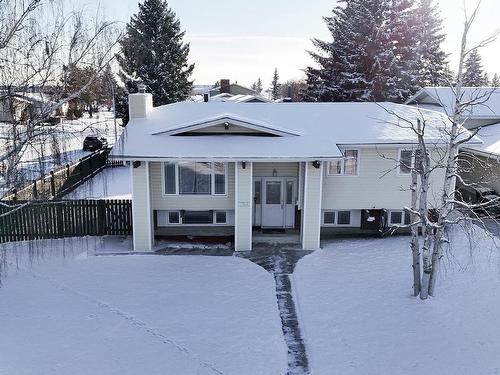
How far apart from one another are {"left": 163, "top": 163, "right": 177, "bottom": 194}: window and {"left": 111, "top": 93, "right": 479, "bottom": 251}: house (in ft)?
0.11

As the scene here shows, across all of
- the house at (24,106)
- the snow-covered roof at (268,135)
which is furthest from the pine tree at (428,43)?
the house at (24,106)

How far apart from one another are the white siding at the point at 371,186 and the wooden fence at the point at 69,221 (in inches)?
275

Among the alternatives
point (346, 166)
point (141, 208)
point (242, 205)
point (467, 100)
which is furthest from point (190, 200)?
point (467, 100)

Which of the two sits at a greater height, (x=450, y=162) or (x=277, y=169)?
(x=450, y=162)

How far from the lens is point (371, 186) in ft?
51.3

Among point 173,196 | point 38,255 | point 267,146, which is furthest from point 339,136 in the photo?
point 38,255

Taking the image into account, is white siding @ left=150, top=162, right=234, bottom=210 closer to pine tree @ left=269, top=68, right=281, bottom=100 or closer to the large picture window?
the large picture window

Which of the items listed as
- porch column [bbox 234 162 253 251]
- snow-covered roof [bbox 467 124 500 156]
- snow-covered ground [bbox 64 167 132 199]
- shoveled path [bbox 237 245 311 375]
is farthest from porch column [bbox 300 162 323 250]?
snow-covered ground [bbox 64 167 132 199]

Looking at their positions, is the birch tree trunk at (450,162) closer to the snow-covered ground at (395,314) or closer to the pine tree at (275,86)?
the snow-covered ground at (395,314)

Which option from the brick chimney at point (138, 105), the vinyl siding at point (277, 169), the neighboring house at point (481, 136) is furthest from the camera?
the neighboring house at point (481, 136)

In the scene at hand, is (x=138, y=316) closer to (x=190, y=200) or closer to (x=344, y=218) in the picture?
(x=190, y=200)

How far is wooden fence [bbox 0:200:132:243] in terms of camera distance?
49.6 feet

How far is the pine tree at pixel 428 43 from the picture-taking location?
1335 inches

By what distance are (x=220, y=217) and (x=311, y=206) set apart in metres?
3.34
